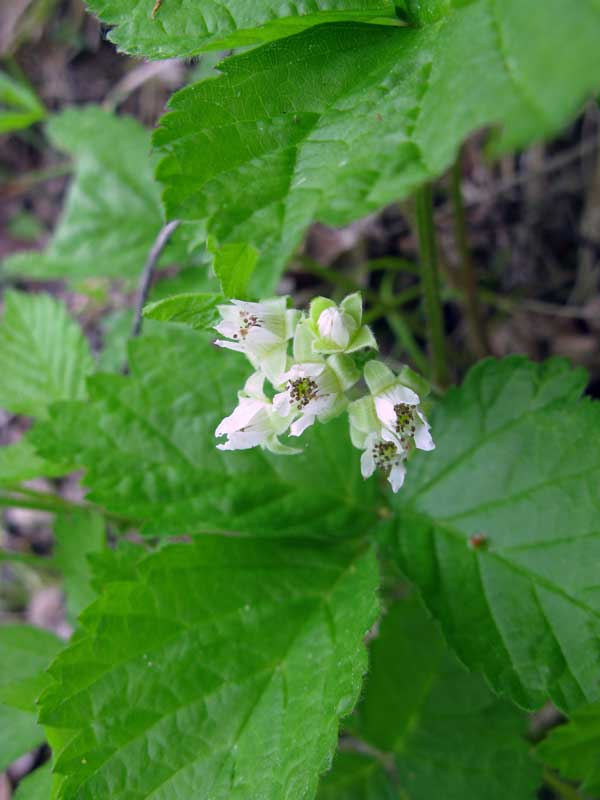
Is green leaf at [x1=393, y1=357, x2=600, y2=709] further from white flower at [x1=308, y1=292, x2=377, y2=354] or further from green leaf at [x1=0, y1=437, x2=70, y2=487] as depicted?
green leaf at [x1=0, y1=437, x2=70, y2=487]

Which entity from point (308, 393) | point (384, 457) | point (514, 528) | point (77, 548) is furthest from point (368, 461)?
point (77, 548)

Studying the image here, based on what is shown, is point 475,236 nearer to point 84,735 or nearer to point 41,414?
point 41,414

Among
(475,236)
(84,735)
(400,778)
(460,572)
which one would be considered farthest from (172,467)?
(475,236)

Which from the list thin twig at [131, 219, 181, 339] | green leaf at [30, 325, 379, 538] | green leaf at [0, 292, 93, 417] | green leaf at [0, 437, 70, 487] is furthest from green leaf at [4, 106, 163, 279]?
green leaf at [30, 325, 379, 538]

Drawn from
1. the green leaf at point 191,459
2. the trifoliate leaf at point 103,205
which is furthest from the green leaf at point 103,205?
the green leaf at point 191,459

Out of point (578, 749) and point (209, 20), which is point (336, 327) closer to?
point (209, 20)
